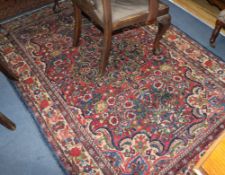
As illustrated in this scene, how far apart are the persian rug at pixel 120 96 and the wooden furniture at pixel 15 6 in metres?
0.15

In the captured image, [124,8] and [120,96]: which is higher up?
[124,8]

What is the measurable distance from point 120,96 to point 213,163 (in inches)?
34.6

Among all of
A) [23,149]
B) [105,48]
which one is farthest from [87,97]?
[23,149]

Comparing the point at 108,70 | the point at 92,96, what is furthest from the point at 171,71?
the point at 92,96

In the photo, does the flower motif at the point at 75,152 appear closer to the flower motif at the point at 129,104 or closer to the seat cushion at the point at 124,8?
the flower motif at the point at 129,104

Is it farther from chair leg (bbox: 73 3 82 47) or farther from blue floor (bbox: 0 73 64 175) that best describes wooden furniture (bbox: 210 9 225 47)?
blue floor (bbox: 0 73 64 175)

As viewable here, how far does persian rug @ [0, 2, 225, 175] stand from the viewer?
55.4 inches

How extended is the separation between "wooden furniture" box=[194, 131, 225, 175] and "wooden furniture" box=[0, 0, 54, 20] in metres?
2.32

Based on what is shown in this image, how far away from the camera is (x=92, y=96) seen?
1697mm

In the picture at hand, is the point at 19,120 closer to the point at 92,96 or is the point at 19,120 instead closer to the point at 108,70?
the point at 92,96

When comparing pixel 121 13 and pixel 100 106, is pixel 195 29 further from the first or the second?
pixel 100 106

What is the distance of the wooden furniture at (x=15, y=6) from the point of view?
7.59 ft

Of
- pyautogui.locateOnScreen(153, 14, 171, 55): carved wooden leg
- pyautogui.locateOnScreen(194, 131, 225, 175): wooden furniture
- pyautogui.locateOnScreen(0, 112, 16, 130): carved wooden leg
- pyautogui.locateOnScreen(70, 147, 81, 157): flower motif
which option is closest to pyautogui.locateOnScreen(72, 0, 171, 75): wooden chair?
pyautogui.locateOnScreen(153, 14, 171, 55): carved wooden leg

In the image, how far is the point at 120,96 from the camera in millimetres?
1693
